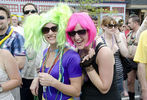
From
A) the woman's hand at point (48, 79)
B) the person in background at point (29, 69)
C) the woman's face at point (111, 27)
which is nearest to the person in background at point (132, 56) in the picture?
the woman's face at point (111, 27)

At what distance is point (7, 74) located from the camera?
1.83 metres

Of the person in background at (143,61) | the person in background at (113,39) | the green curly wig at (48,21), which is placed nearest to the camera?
the green curly wig at (48,21)

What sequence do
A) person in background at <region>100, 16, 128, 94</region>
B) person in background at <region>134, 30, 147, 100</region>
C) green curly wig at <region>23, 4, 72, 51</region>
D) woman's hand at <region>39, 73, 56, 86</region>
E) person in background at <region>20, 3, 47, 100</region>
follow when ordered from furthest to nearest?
person in background at <region>100, 16, 128, 94</region> → person in background at <region>20, 3, 47, 100</region> → person in background at <region>134, 30, 147, 100</region> → green curly wig at <region>23, 4, 72, 51</region> → woman's hand at <region>39, 73, 56, 86</region>

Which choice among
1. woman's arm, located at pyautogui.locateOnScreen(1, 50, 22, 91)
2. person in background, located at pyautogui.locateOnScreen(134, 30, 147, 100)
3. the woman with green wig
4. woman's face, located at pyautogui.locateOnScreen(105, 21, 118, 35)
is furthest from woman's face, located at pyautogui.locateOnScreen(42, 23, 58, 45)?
woman's face, located at pyautogui.locateOnScreen(105, 21, 118, 35)

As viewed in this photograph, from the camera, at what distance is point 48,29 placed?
170 centimetres

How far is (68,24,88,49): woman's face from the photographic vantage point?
1605 millimetres

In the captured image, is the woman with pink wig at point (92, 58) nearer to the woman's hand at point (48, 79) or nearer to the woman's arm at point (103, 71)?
the woman's arm at point (103, 71)

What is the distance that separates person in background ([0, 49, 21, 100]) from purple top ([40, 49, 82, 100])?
15.1 inches

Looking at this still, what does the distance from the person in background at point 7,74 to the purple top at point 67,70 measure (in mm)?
385

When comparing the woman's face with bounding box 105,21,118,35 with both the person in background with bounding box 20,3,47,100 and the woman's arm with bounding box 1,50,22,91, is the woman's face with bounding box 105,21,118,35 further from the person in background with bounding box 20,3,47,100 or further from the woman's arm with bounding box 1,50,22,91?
the woman's arm with bounding box 1,50,22,91

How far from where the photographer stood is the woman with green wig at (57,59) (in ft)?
5.24

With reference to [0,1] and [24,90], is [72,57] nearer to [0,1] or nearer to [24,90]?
[24,90]

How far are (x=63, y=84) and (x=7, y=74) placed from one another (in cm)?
65

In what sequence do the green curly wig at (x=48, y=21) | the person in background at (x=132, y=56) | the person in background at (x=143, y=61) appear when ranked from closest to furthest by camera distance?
the green curly wig at (x=48, y=21) < the person in background at (x=143, y=61) < the person in background at (x=132, y=56)
